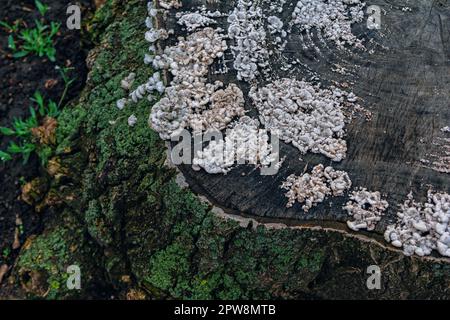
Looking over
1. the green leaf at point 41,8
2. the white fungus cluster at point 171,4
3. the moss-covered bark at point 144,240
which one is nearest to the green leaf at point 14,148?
the moss-covered bark at point 144,240

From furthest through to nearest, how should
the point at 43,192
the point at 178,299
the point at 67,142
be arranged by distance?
the point at 43,192 → the point at 67,142 → the point at 178,299

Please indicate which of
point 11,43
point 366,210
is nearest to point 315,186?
point 366,210

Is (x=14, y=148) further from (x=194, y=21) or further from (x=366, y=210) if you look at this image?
(x=366, y=210)

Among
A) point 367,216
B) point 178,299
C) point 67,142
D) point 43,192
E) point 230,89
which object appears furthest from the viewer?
point 43,192

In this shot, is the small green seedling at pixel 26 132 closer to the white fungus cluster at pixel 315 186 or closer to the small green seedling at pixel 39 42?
the small green seedling at pixel 39 42

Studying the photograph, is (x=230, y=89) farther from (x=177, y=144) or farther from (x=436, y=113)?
(x=436, y=113)

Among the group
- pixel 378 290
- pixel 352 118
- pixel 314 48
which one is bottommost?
pixel 378 290

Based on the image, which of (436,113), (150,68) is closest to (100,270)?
(150,68)

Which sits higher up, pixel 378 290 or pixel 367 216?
pixel 367 216
